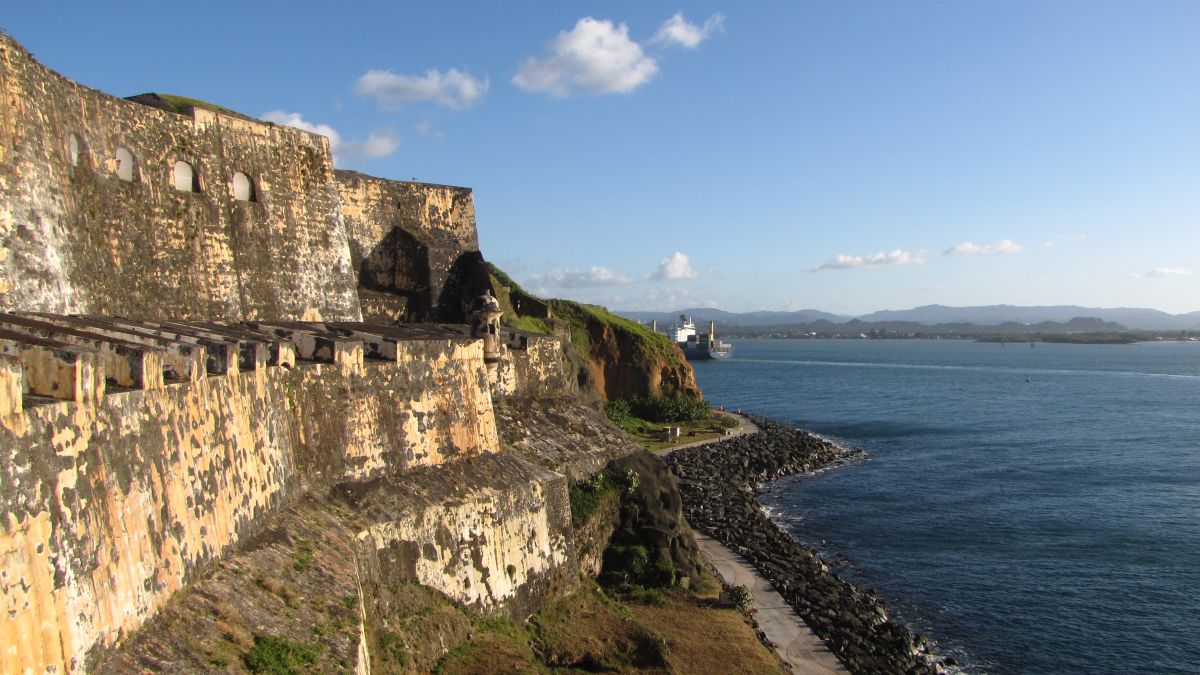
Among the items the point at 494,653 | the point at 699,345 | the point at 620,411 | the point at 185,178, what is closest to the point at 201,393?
the point at 494,653

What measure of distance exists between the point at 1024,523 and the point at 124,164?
4077 cm

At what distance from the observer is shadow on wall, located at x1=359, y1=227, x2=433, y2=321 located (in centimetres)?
3416

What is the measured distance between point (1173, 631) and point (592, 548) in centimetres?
2006

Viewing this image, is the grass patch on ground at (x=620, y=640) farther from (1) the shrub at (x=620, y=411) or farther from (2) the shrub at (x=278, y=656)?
(1) the shrub at (x=620, y=411)

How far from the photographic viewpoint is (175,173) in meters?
22.2

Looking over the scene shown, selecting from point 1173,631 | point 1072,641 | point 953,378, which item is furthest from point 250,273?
point 953,378

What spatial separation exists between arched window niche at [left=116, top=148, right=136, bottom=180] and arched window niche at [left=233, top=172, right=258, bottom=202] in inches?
134

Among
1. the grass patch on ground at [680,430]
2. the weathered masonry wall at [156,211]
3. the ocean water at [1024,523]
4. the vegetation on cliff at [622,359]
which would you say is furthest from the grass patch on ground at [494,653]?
the vegetation on cliff at [622,359]

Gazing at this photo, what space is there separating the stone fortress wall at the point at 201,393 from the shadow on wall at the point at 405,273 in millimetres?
2087

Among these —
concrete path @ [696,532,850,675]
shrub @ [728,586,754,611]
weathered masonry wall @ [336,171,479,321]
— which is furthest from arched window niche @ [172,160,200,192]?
concrete path @ [696,532,850,675]

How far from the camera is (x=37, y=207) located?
53.2 feet

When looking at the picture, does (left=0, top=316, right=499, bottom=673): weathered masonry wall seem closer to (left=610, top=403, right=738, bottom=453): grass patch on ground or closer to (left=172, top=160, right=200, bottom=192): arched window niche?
(left=172, top=160, right=200, bottom=192): arched window niche

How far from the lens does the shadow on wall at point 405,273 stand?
34156 mm

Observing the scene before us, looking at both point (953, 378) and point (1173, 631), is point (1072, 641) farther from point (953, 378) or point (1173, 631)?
point (953, 378)
